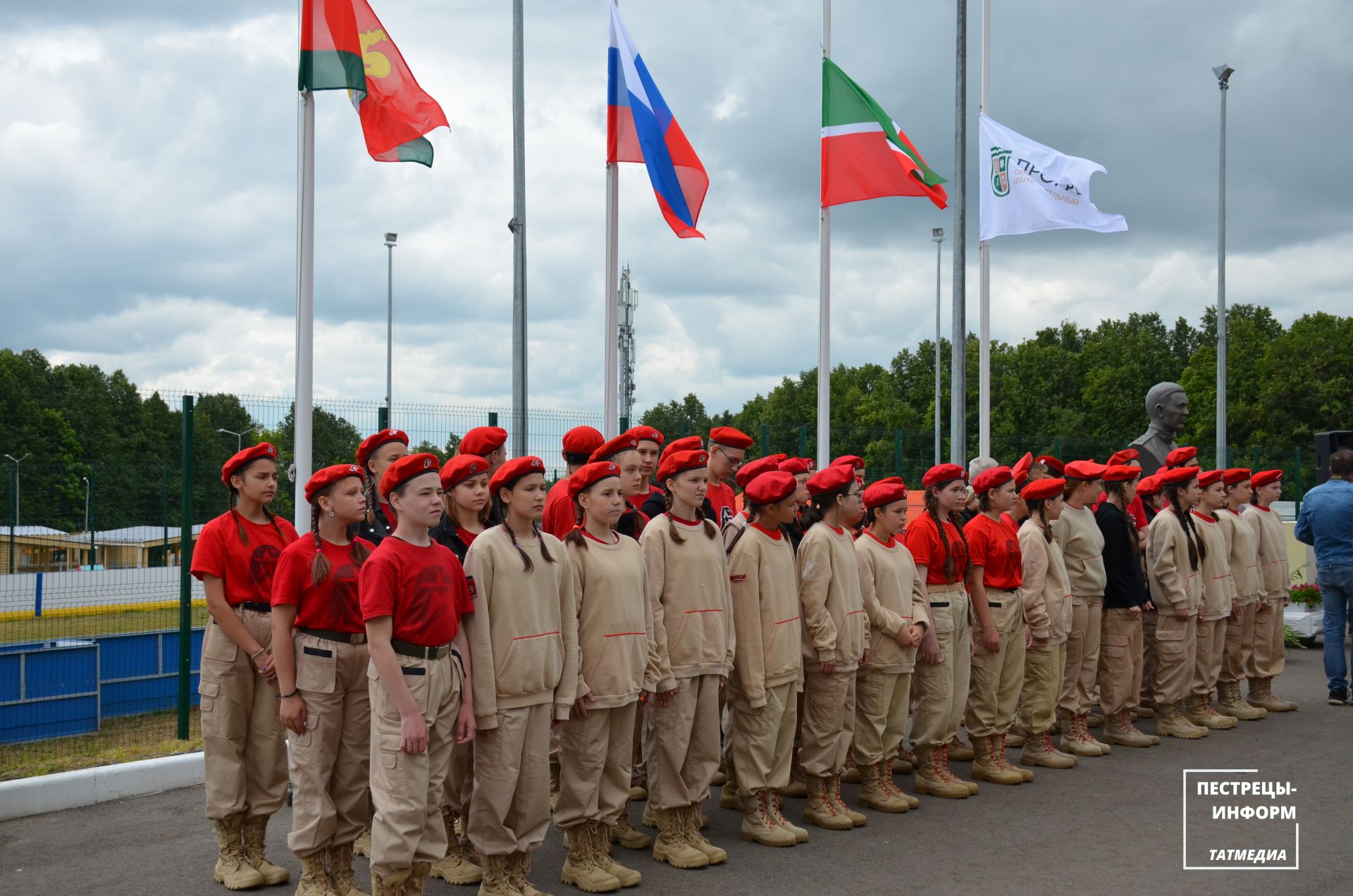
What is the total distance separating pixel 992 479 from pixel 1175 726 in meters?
3.12

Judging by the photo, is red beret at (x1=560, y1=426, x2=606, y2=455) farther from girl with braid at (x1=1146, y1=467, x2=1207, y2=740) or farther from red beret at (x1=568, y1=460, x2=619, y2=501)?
girl with braid at (x1=1146, y1=467, x2=1207, y2=740)

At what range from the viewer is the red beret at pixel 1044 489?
8.52 metres

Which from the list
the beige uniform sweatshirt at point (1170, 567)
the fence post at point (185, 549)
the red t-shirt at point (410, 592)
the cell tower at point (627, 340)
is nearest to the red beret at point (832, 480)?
the red t-shirt at point (410, 592)

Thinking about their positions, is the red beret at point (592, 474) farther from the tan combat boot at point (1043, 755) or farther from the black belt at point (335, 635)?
the tan combat boot at point (1043, 755)

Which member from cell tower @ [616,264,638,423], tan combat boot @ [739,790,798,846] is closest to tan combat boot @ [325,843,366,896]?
tan combat boot @ [739,790,798,846]

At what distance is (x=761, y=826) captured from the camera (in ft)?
21.6

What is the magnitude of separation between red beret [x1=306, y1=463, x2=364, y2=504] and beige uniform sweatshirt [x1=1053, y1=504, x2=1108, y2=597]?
568 cm

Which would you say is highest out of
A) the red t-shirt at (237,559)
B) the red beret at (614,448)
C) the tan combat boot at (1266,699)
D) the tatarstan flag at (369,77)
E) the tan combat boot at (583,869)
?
the tatarstan flag at (369,77)

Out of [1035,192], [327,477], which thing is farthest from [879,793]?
[1035,192]

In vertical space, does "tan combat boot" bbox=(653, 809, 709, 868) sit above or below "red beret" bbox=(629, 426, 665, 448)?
below

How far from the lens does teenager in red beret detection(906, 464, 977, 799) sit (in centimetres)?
755

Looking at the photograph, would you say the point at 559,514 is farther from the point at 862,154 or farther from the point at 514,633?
the point at 862,154

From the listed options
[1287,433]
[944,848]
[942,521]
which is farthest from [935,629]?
[1287,433]

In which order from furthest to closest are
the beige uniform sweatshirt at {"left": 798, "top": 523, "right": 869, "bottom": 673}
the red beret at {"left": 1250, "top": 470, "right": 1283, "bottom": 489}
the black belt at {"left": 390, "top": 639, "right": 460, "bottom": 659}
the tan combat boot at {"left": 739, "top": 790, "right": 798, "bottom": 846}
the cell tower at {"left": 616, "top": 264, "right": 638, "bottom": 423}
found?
the cell tower at {"left": 616, "top": 264, "right": 638, "bottom": 423} < the red beret at {"left": 1250, "top": 470, "right": 1283, "bottom": 489} < the beige uniform sweatshirt at {"left": 798, "top": 523, "right": 869, "bottom": 673} < the tan combat boot at {"left": 739, "top": 790, "right": 798, "bottom": 846} < the black belt at {"left": 390, "top": 639, "right": 460, "bottom": 659}
